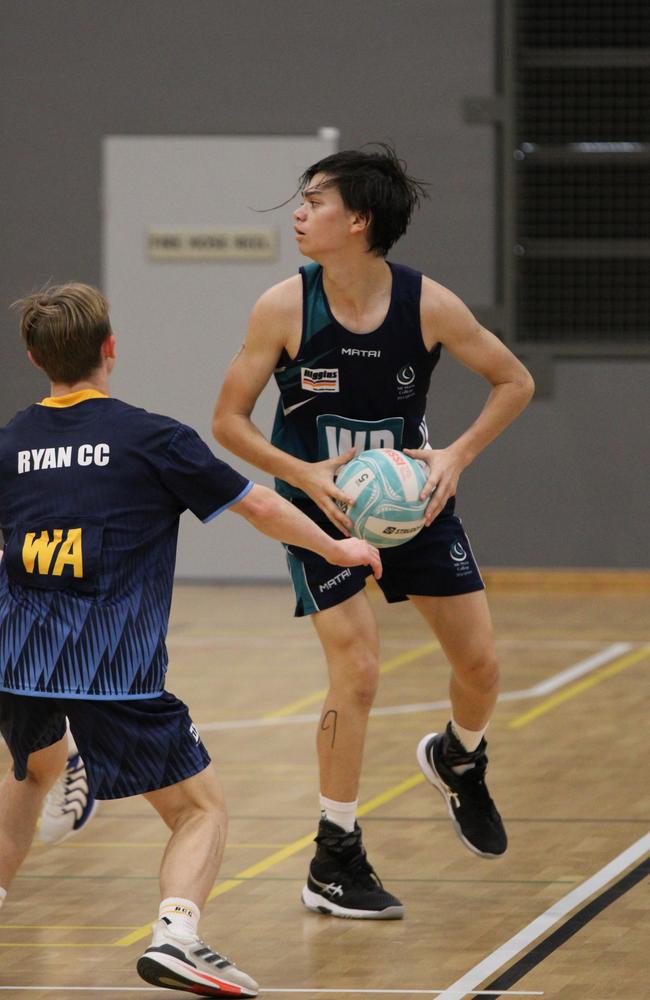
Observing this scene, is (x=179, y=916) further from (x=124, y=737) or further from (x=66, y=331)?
(x=66, y=331)

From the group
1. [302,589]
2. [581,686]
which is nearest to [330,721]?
[302,589]

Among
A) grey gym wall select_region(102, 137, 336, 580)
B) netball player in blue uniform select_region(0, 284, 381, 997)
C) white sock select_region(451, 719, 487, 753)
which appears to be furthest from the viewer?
grey gym wall select_region(102, 137, 336, 580)

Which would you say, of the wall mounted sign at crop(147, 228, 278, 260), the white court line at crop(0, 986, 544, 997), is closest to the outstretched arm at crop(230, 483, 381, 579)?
the white court line at crop(0, 986, 544, 997)

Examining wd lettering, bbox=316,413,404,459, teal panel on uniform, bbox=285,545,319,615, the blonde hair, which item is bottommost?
teal panel on uniform, bbox=285,545,319,615

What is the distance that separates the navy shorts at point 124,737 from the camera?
13.0 feet

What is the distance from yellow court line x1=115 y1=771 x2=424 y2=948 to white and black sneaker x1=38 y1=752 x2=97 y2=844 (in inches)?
17.4

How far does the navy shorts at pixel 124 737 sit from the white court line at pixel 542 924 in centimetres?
75

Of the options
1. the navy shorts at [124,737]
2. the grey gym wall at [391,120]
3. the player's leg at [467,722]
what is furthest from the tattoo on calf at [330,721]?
the grey gym wall at [391,120]

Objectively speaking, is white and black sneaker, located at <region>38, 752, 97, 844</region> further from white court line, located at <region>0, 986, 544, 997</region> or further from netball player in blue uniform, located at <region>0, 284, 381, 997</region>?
netball player in blue uniform, located at <region>0, 284, 381, 997</region>

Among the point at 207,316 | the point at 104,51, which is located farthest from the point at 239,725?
the point at 104,51

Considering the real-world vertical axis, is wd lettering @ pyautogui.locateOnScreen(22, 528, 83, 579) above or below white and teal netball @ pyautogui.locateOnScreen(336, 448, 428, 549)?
above

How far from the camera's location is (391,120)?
1271 centimetres

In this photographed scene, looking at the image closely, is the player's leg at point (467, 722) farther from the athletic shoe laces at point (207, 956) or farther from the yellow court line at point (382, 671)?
the yellow court line at point (382, 671)

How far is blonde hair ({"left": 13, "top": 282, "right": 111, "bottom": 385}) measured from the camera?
13.1 feet
